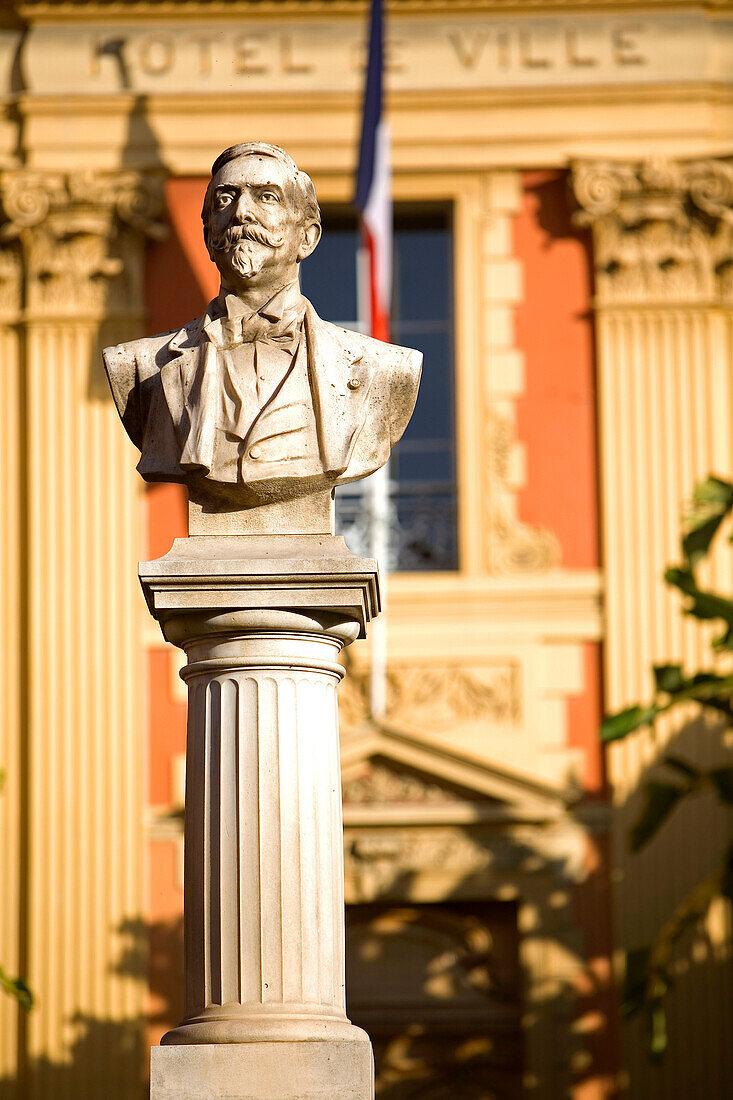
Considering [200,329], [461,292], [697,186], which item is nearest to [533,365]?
[461,292]

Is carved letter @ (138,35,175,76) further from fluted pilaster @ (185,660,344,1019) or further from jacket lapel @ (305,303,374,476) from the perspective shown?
fluted pilaster @ (185,660,344,1019)

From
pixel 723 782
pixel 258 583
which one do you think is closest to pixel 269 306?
pixel 258 583

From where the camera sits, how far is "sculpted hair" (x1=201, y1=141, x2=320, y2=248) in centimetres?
499

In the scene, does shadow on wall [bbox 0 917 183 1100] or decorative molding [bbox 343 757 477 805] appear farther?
decorative molding [bbox 343 757 477 805]

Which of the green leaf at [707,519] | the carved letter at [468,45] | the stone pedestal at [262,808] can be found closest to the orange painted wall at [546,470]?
the carved letter at [468,45]

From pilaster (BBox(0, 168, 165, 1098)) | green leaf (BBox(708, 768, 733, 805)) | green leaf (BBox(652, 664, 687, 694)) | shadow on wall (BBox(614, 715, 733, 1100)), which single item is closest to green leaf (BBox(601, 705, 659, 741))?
green leaf (BBox(652, 664, 687, 694))

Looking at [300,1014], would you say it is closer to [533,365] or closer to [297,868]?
[297,868]

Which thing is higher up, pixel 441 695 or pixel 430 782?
pixel 441 695

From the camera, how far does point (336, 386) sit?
16.4 ft

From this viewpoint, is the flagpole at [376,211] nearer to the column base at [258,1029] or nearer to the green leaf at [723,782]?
the green leaf at [723,782]

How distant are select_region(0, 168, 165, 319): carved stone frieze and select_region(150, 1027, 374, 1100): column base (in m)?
8.68

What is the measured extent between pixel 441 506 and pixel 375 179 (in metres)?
2.29

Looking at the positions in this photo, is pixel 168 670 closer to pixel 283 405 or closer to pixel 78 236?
pixel 78 236

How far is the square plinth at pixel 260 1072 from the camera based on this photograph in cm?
443
